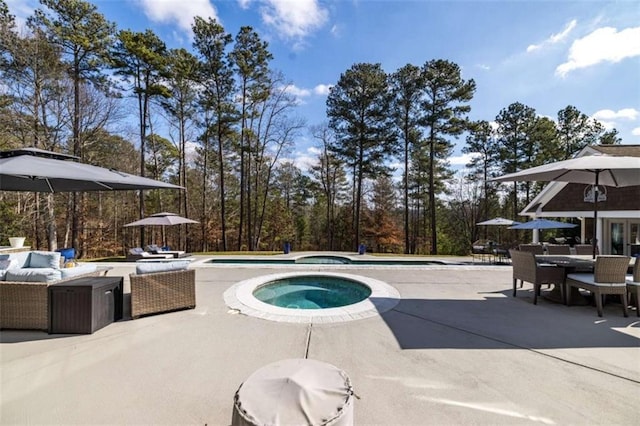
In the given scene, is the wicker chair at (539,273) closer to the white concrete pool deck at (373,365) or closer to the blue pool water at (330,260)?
the white concrete pool deck at (373,365)

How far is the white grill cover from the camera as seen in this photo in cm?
122

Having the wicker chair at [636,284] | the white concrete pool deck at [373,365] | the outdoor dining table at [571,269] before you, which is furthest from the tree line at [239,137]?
the wicker chair at [636,284]

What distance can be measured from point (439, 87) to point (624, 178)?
1377 cm

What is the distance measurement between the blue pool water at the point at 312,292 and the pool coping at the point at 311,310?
259mm

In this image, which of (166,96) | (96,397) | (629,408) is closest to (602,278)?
(629,408)

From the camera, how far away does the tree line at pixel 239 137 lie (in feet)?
40.4

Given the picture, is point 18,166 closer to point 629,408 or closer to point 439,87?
point 629,408

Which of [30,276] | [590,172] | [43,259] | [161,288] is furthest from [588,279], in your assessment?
[43,259]

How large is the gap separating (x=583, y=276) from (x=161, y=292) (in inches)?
279

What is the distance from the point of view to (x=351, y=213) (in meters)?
23.3

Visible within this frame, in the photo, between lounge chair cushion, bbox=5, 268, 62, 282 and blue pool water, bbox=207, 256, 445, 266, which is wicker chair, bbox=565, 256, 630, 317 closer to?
blue pool water, bbox=207, 256, 445, 266

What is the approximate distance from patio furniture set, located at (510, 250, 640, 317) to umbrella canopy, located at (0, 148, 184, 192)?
6.91 m

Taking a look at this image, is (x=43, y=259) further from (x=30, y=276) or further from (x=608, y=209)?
(x=608, y=209)

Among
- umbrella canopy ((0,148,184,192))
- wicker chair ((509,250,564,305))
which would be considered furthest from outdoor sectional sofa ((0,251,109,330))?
wicker chair ((509,250,564,305))
